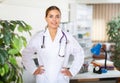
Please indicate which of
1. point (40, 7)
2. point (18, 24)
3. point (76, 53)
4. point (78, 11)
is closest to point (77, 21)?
point (78, 11)

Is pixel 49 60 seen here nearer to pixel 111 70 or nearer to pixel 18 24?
pixel 18 24

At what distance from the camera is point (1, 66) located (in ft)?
4.14

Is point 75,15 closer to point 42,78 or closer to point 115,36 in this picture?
point 115,36

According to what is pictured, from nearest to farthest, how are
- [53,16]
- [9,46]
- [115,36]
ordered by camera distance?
[9,46], [53,16], [115,36]

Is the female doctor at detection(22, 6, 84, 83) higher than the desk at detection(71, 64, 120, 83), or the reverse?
the female doctor at detection(22, 6, 84, 83)

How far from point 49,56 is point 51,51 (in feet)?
0.15

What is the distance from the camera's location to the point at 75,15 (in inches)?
293

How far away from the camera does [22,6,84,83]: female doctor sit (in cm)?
Answer: 196

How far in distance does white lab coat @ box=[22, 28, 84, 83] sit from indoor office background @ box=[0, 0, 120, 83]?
312mm

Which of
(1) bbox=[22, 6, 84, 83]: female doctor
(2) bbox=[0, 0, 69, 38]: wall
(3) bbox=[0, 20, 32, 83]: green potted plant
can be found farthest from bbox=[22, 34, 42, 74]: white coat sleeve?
(2) bbox=[0, 0, 69, 38]: wall

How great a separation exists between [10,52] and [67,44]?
2.62 ft

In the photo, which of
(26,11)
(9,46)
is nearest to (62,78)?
(9,46)

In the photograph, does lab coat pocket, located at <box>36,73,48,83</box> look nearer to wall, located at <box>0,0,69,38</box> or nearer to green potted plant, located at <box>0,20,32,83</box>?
green potted plant, located at <box>0,20,32,83</box>

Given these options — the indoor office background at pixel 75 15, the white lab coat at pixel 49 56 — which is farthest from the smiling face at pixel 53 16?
the indoor office background at pixel 75 15
